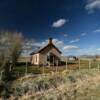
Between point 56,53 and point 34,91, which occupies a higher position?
point 56,53

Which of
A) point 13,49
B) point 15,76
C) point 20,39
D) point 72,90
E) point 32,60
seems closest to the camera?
point 72,90

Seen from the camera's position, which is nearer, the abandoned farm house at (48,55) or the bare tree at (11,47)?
the bare tree at (11,47)

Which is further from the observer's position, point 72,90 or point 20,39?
point 20,39

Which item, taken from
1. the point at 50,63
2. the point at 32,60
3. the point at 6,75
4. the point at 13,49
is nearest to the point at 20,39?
the point at 13,49

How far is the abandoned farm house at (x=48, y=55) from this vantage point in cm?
4131

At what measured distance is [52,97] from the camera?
11664 millimetres

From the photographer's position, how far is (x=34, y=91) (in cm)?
1387

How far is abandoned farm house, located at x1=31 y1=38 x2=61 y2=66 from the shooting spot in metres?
41.3

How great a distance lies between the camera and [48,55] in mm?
42156

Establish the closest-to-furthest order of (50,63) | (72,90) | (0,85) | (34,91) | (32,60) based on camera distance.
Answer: (72,90) → (34,91) → (0,85) → (50,63) → (32,60)

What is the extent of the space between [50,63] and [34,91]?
27.3 metres

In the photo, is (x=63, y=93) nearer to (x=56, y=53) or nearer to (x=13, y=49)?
(x=13, y=49)

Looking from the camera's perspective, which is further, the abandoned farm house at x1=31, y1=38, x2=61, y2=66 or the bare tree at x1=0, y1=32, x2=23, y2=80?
the abandoned farm house at x1=31, y1=38, x2=61, y2=66

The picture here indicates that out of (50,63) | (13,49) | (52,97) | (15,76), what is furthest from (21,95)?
(50,63)
